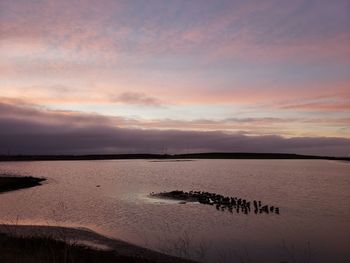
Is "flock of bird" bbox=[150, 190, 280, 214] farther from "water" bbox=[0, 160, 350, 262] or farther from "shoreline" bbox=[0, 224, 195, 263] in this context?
"shoreline" bbox=[0, 224, 195, 263]

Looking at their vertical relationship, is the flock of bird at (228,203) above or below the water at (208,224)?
above

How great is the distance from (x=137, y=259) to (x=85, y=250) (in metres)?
3.75

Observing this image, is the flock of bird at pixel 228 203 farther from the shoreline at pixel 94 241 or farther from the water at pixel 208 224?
the shoreline at pixel 94 241

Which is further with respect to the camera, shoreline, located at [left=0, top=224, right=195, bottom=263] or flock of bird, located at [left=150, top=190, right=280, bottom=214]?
flock of bird, located at [left=150, top=190, right=280, bottom=214]

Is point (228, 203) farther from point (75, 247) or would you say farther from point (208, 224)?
point (75, 247)

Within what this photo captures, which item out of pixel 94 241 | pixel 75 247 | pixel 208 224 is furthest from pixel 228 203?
pixel 75 247

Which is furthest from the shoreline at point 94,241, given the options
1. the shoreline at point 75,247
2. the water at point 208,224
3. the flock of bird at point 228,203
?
the flock of bird at point 228,203

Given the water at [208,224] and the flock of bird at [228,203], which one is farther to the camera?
the flock of bird at [228,203]

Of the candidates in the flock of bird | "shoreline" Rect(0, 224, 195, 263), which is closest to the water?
"shoreline" Rect(0, 224, 195, 263)

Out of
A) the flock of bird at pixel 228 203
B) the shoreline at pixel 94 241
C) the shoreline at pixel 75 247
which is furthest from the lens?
the flock of bird at pixel 228 203

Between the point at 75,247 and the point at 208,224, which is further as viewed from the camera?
the point at 208,224

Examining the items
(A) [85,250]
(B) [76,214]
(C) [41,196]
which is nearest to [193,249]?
(A) [85,250]

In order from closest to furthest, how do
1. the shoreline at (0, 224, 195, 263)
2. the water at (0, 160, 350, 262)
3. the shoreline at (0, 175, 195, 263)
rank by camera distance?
the shoreline at (0, 175, 195, 263)
the shoreline at (0, 224, 195, 263)
the water at (0, 160, 350, 262)

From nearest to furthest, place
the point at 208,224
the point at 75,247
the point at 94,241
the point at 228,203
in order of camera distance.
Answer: the point at 75,247 < the point at 94,241 < the point at 208,224 < the point at 228,203
